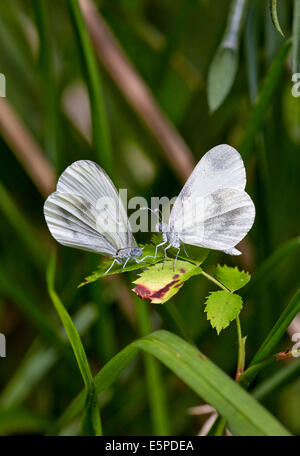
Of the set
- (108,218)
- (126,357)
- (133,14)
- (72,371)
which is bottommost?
(72,371)

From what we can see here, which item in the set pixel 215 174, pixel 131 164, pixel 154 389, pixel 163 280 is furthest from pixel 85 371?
pixel 131 164

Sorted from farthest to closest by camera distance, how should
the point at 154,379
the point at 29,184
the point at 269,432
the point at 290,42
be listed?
1. the point at 29,184
2. the point at 154,379
3. the point at 290,42
4. the point at 269,432

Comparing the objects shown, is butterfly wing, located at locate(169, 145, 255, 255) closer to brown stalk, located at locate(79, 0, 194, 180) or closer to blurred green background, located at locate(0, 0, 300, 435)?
blurred green background, located at locate(0, 0, 300, 435)

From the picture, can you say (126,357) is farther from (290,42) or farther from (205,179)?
(290,42)

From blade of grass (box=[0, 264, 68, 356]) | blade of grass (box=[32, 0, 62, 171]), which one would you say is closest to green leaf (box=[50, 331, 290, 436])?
blade of grass (box=[0, 264, 68, 356])

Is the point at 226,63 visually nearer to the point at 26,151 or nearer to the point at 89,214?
the point at 89,214

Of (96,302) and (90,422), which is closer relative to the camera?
(90,422)

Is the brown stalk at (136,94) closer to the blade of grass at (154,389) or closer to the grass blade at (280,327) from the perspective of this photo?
the blade of grass at (154,389)

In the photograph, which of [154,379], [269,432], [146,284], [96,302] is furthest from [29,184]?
[269,432]
